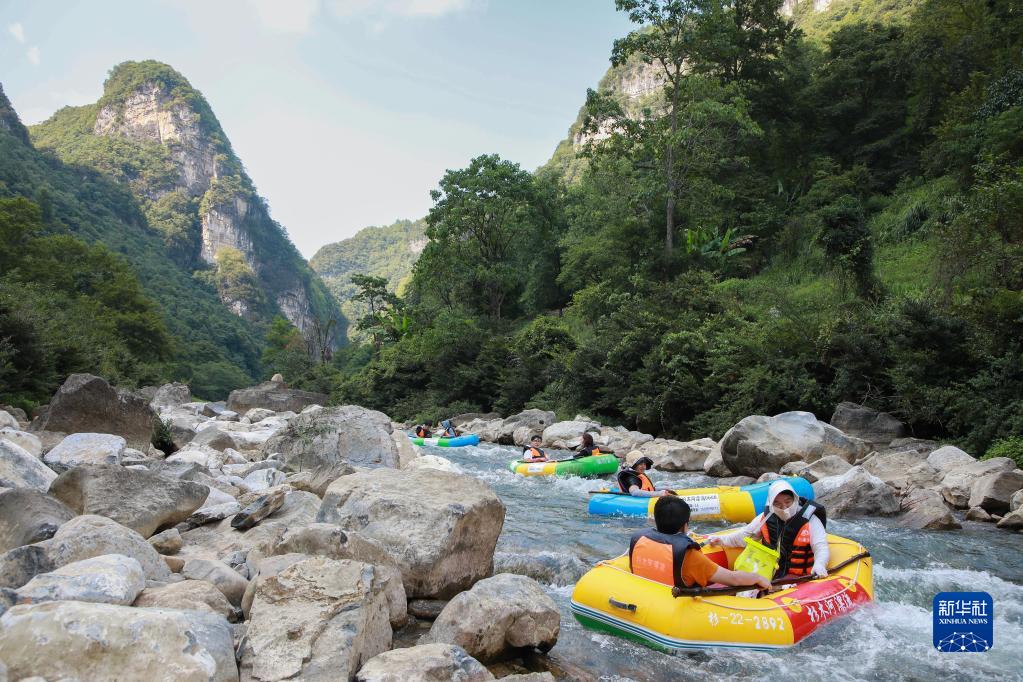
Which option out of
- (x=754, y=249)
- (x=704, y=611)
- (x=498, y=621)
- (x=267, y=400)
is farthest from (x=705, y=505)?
(x=267, y=400)

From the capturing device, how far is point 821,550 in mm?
5809

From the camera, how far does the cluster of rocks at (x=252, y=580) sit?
314 centimetres

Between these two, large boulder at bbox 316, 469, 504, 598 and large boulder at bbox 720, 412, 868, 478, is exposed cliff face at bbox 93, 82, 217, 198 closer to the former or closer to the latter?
large boulder at bbox 720, 412, 868, 478

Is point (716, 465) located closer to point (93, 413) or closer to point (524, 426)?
point (524, 426)

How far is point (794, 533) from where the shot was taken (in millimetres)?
5891

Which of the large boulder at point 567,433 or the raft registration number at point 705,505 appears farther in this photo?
the large boulder at point 567,433

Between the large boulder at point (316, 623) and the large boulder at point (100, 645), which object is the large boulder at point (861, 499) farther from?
the large boulder at point (100, 645)

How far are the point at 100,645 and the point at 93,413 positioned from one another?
8563 millimetres

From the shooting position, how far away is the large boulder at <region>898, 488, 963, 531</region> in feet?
26.8

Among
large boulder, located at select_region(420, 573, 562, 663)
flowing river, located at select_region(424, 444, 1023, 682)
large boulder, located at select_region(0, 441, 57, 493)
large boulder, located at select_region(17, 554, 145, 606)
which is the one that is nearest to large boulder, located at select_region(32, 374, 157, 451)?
large boulder, located at select_region(0, 441, 57, 493)

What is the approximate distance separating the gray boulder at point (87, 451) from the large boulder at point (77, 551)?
4.00m

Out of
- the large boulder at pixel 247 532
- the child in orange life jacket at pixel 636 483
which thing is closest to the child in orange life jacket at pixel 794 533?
the child in orange life jacket at pixel 636 483

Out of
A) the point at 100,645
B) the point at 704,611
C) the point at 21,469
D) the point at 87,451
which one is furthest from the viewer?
the point at 87,451

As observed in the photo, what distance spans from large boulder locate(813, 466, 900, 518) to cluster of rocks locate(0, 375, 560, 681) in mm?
5424
